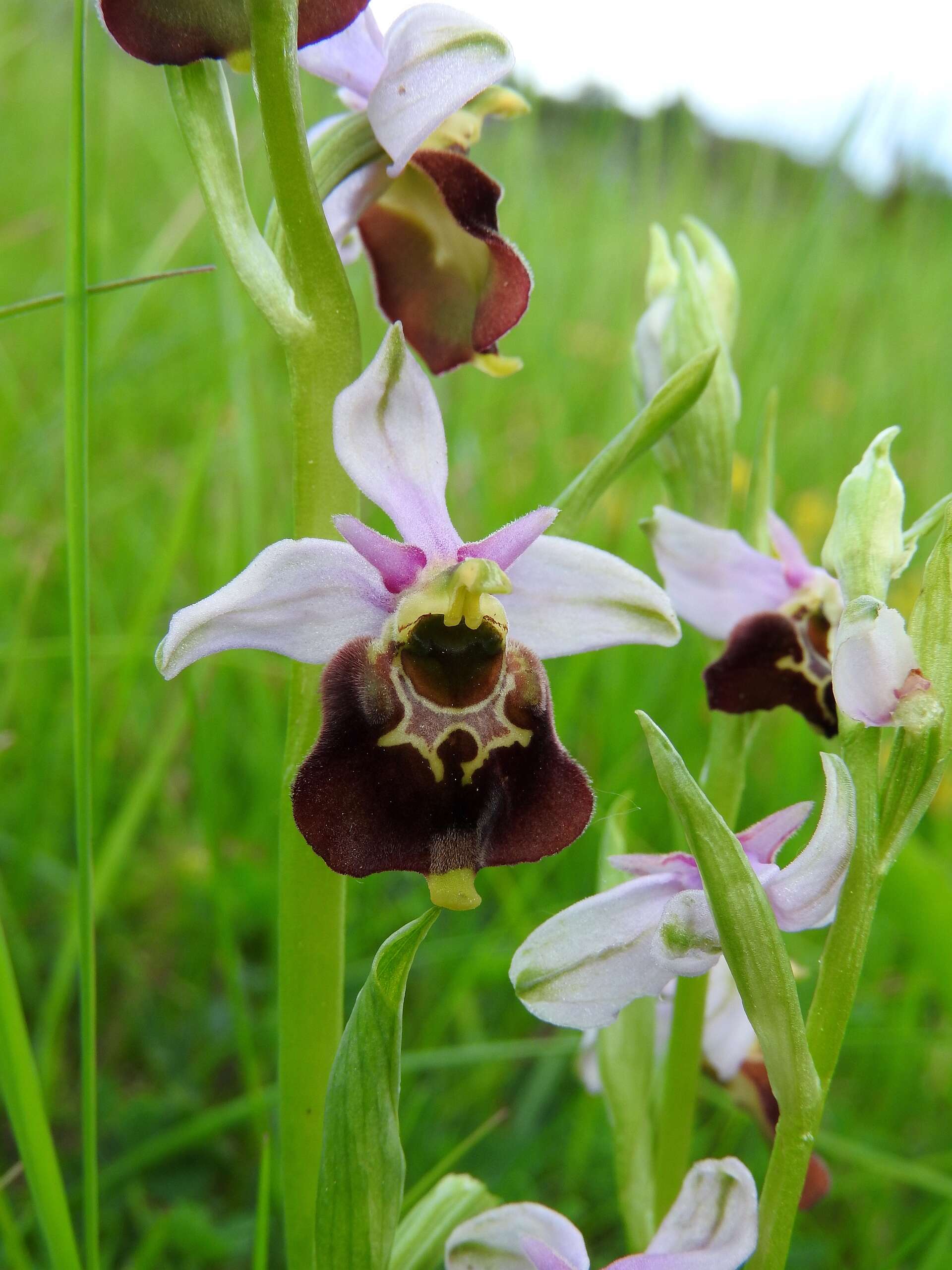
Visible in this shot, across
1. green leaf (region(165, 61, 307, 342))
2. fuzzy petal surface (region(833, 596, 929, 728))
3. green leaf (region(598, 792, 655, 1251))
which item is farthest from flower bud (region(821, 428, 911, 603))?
green leaf (region(165, 61, 307, 342))

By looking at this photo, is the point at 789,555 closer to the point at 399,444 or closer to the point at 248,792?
the point at 399,444

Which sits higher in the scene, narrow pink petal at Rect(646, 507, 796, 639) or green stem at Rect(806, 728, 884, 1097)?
narrow pink petal at Rect(646, 507, 796, 639)

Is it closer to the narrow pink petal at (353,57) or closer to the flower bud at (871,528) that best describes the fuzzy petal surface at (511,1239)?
the flower bud at (871,528)

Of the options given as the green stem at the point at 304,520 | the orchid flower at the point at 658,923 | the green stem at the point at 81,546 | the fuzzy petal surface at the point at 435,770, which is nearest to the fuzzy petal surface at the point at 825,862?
the orchid flower at the point at 658,923

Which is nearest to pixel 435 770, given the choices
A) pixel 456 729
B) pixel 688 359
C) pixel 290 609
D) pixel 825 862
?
pixel 456 729

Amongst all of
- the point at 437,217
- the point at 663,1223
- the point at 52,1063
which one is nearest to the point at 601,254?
the point at 437,217

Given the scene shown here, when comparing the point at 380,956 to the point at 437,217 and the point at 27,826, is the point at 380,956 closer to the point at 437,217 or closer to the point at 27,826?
the point at 437,217

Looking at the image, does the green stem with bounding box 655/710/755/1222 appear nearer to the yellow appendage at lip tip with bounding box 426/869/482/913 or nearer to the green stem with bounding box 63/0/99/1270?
the yellow appendage at lip tip with bounding box 426/869/482/913
